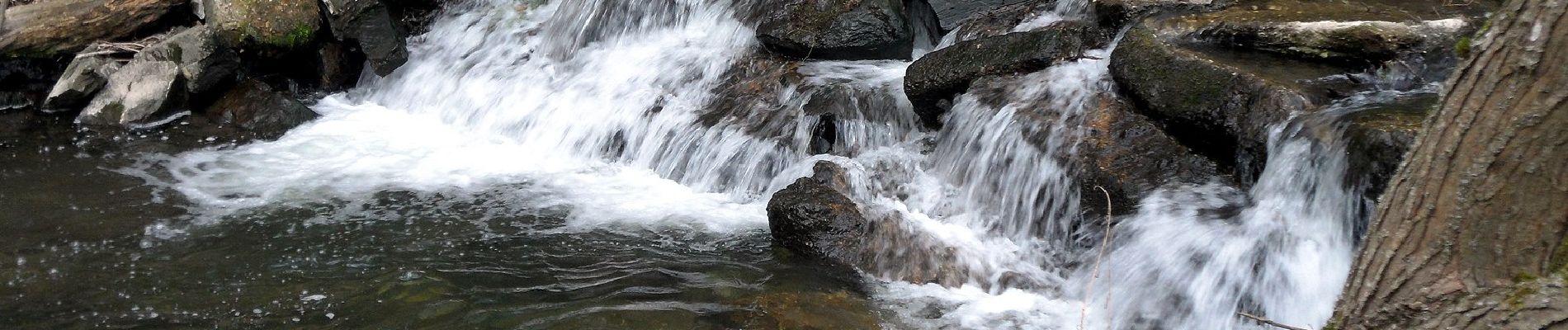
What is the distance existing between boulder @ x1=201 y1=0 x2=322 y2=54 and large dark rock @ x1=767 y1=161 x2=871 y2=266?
199 inches

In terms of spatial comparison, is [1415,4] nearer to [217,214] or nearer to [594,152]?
[594,152]

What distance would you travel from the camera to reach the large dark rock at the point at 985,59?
254 inches

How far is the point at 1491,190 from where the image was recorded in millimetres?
1814

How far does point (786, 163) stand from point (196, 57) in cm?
485

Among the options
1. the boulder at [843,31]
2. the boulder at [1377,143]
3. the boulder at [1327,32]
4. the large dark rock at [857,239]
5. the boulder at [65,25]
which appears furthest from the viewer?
the boulder at [65,25]

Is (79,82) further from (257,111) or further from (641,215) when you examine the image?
(641,215)

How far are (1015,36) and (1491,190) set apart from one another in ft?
16.2

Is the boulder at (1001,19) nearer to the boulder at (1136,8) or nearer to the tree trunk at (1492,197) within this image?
the boulder at (1136,8)

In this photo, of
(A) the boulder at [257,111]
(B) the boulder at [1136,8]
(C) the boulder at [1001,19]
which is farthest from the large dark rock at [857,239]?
(A) the boulder at [257,111]

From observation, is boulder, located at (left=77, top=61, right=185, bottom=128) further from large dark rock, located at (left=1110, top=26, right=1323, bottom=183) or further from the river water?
large dark rock, located at (left=1110, top=26, right=1323, bottom=183)

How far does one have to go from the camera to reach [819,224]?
5.46 meters

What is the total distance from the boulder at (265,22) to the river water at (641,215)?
0.66 metres

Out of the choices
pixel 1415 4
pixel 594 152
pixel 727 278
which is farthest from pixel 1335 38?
pixel 594 152

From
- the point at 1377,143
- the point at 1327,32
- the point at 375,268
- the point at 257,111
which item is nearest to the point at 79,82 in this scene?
the point at 257,111
